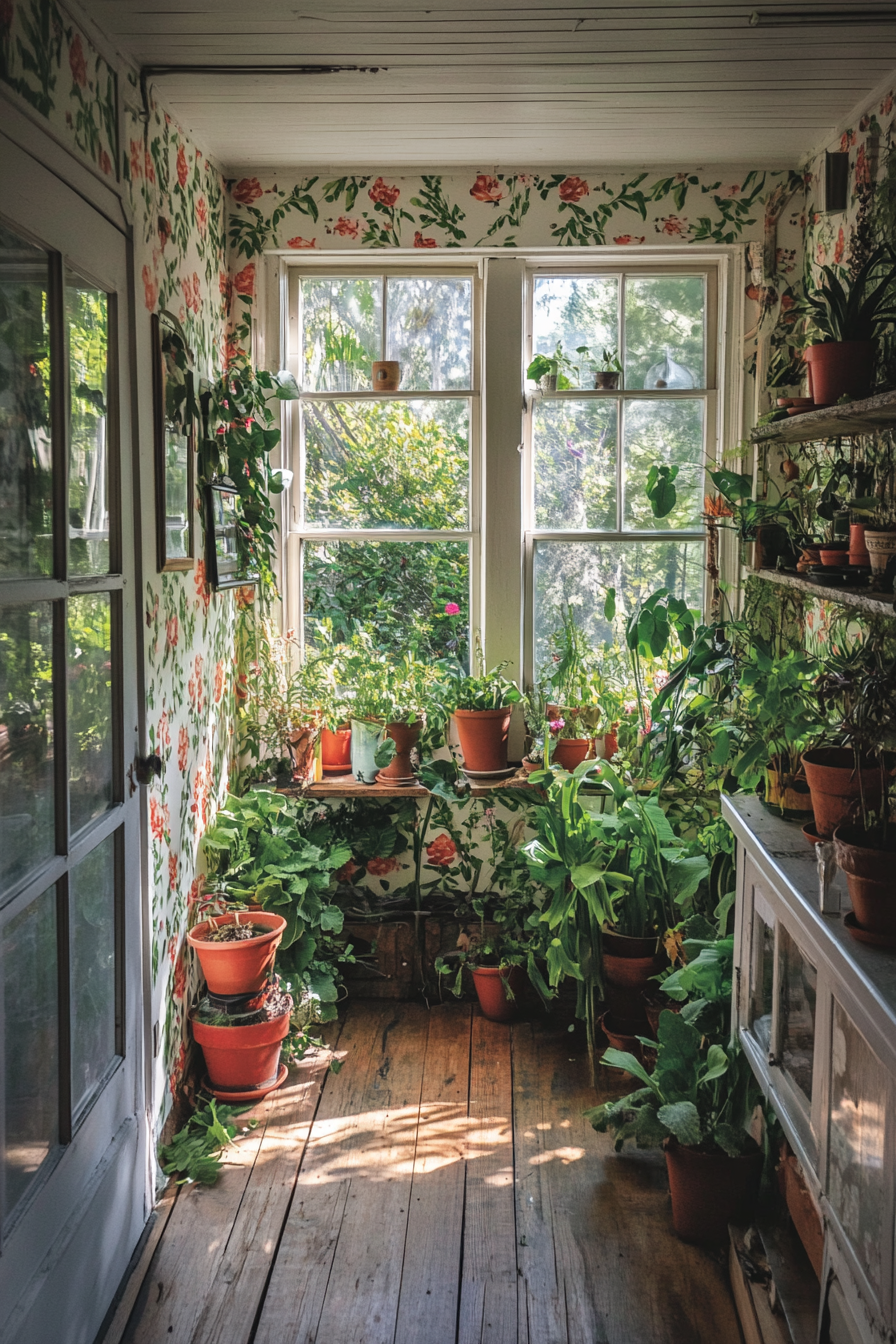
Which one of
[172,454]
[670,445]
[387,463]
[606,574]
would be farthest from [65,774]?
[670,445]

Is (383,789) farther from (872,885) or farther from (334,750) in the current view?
(872,885)

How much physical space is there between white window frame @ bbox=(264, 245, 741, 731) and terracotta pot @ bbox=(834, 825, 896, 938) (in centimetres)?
195

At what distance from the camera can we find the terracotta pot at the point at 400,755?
3.66 metres

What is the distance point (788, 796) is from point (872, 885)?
2.49 ft

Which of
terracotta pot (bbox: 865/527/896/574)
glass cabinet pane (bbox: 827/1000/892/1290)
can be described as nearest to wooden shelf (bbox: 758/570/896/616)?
terracotta pot (bbox: 865/527/896/574)

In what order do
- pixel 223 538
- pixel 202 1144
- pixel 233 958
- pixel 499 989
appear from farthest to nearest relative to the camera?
1. pixel 499 989
2. pixel 223 538
3. pixel 233 958
4. pixel 202 1144

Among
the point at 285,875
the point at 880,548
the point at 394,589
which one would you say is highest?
the point at 880,548

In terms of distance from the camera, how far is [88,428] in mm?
2199

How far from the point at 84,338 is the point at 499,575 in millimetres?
1830

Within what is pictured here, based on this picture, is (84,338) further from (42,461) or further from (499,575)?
(499,575)

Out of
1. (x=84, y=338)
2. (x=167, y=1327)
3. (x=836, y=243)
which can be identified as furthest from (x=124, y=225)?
(x=167, y=1327)

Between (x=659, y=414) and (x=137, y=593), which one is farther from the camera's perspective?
(x=659, y=414)

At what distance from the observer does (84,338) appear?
217 cm

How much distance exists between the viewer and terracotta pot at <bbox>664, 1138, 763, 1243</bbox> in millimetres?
2428
